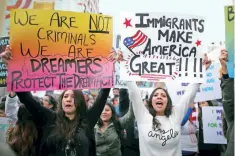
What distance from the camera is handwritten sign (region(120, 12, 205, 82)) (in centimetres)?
327

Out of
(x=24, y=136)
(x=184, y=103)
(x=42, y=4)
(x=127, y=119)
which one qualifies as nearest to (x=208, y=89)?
(x=184, y=103)

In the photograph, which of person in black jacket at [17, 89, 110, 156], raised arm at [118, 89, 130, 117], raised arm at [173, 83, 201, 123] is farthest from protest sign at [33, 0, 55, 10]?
raised arm at [173, 83, 201, 123]

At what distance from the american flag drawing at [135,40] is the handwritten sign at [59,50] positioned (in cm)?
18

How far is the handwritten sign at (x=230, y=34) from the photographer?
3.05 meters

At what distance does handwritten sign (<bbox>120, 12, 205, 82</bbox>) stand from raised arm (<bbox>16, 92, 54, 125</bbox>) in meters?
0.79

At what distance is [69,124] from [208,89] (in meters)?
1.88

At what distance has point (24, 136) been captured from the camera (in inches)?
110

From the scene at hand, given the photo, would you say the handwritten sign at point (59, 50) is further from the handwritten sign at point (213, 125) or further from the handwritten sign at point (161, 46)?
the handwritten sign at point (213, 125)

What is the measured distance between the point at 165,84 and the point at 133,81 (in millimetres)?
1094

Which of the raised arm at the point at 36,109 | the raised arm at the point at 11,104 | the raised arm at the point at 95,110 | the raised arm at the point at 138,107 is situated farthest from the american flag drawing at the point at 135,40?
the raised arm at the point at 11,104

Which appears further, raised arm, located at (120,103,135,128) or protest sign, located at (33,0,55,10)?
protest sign, located at (33,0,55,10)

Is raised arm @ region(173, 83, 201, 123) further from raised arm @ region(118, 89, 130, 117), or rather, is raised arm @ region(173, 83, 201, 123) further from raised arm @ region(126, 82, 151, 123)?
raised arm @ region(118, 89, 130, 117)

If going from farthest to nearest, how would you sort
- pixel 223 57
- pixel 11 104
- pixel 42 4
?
pixel 42 4 → pixel 11 104 → pixel 223 57

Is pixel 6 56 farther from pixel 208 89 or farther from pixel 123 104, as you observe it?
pixel 208 89
